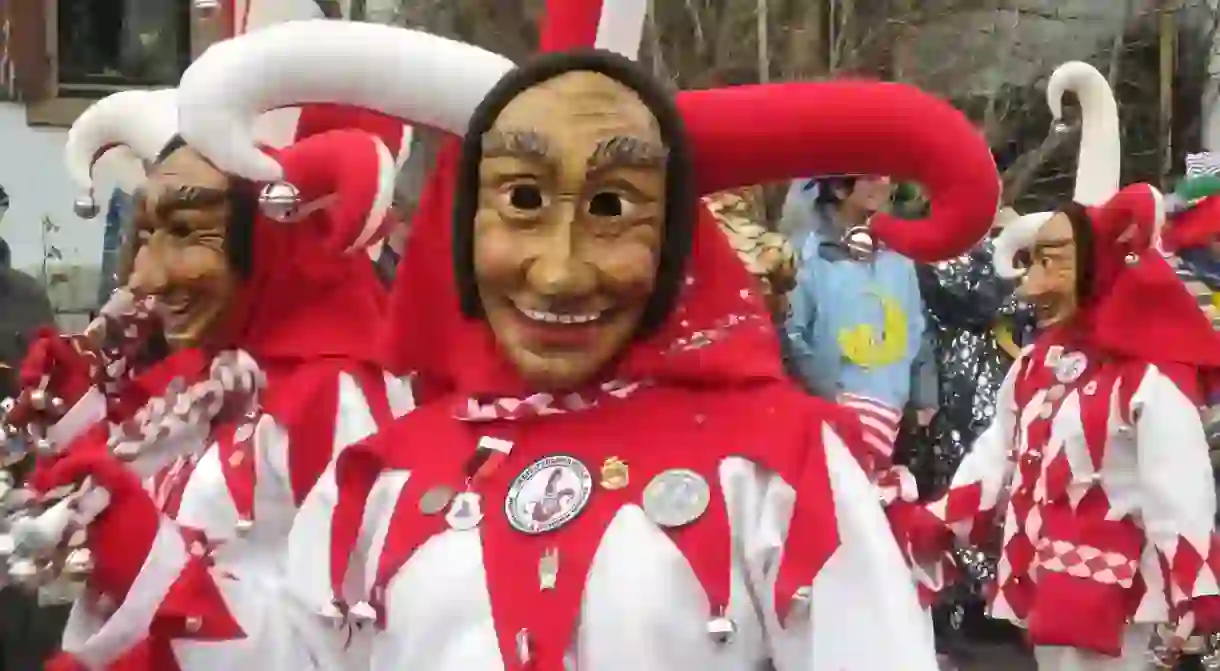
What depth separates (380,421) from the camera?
2.46 meters

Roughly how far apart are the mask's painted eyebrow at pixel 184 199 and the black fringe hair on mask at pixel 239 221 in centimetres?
3

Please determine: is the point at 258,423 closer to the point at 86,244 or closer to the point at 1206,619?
the point at 1206,619

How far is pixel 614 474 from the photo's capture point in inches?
69.9

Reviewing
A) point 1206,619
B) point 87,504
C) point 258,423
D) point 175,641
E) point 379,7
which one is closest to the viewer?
point 87,504

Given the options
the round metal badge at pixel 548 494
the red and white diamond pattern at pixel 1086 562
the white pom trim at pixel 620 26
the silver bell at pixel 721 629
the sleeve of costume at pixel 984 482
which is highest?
the white pom trim at pixel 620 26

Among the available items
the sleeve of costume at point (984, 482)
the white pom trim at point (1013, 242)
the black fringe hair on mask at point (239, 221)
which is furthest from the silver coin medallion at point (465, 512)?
the white pom trim at point (1013, 242)

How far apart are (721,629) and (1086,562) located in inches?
78.0

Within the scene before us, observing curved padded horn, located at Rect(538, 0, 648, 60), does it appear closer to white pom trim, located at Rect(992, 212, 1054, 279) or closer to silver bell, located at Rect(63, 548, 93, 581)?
silver bell, located at Rect(63, 548, 93, 581)

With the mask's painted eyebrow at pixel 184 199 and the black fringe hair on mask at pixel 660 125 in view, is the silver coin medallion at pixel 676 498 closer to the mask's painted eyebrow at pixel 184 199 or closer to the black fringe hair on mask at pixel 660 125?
the black fringe hair on mask at pixel 660 125

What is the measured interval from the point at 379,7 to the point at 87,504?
6.39m

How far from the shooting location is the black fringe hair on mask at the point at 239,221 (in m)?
2.38

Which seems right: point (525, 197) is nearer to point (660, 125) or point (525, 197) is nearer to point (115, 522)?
point (660, 125)

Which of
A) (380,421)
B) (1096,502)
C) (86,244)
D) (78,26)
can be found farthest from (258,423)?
(78,26)

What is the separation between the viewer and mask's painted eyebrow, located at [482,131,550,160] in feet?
5.79
